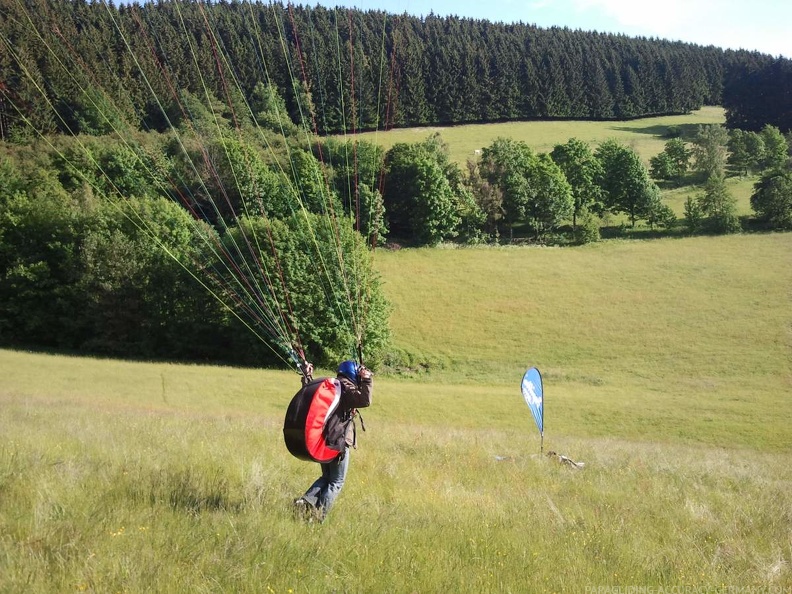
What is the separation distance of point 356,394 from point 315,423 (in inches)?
33.0

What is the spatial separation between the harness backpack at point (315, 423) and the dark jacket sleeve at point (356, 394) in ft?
0.96

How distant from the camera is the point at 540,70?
138375 millimetres

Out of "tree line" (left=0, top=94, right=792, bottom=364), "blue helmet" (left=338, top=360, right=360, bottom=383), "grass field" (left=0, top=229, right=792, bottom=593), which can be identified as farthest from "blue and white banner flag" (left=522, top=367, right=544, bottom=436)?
"blue helmet" (left=338, top=360, right=360, bottom=383)

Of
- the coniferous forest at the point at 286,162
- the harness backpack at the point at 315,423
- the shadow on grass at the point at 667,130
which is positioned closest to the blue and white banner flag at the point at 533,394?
the coniferous forest at the point at 286,162

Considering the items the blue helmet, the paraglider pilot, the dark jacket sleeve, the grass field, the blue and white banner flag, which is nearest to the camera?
the grass field

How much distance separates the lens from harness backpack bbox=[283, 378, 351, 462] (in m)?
6.16

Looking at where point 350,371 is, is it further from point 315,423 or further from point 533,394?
point 533,394

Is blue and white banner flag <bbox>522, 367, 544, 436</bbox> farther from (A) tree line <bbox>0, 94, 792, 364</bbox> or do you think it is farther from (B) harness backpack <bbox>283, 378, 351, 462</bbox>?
(B) harness backpack <bbox>283, 378, 351, 462</bbox>

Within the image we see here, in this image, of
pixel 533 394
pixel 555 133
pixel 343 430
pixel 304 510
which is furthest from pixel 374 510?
pixel 555 133

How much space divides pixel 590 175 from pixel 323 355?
196ft

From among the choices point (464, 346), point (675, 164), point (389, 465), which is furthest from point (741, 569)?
point (675, 164)

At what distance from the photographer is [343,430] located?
22.2 feet

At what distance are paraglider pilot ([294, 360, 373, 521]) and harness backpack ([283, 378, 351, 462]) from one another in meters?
0.16

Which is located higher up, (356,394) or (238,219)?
(238,219)
